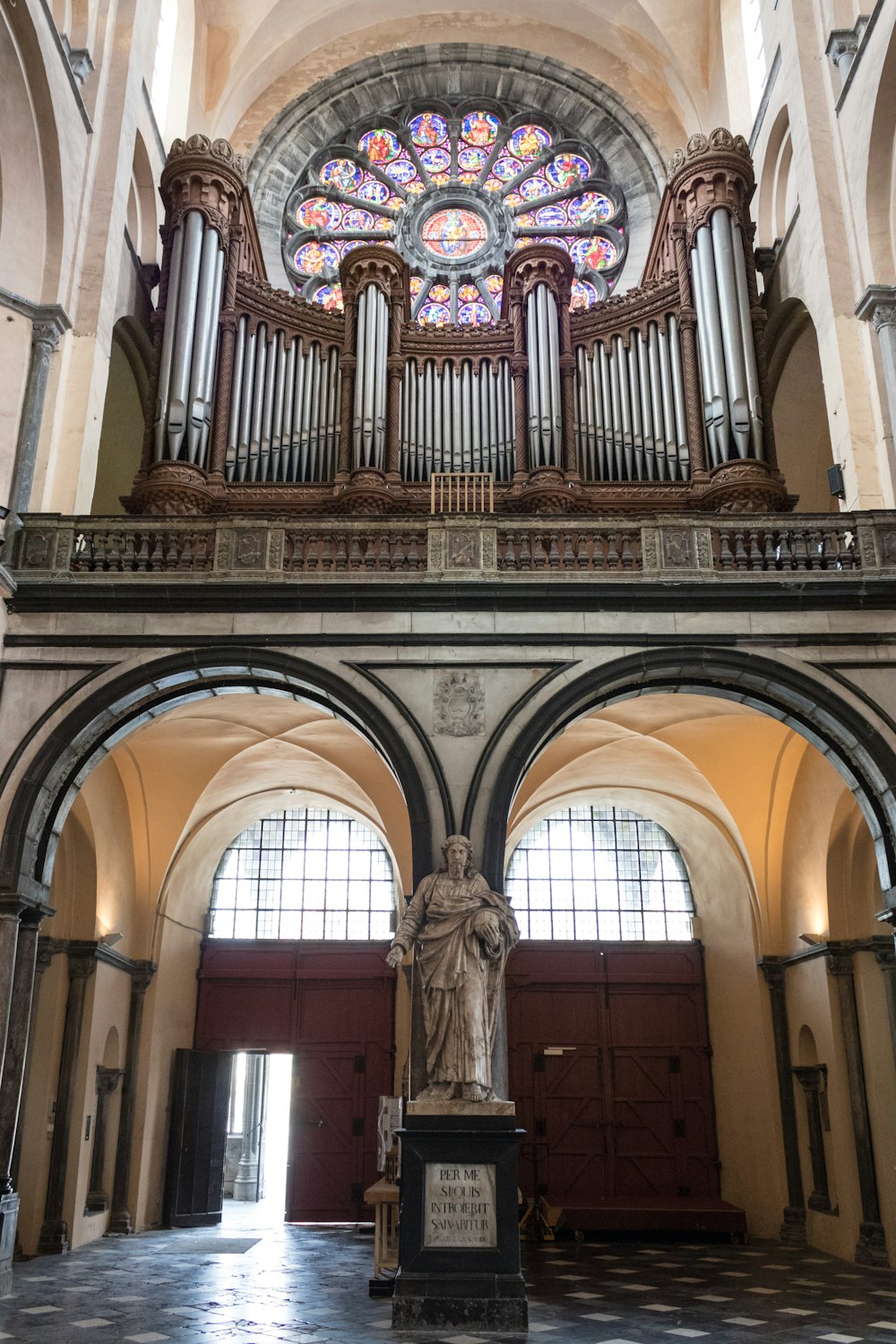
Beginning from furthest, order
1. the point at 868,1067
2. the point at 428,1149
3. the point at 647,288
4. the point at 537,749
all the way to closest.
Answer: the point at 647,288 → the point at 868,1067 → the point at 537,749 → the point at 428,1149

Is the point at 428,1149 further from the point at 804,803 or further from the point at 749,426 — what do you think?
the point at 749,426

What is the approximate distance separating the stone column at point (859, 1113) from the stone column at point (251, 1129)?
1311cm

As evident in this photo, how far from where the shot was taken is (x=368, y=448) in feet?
46.5

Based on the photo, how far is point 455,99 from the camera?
2016 centimetres

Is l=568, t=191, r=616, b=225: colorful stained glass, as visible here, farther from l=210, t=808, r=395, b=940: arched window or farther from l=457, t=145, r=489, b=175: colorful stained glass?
l=210, t=808, r=395, b=940: arched window

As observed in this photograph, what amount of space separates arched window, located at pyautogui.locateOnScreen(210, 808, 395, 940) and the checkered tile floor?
4698 millimetres

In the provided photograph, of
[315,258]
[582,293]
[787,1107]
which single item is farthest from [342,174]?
[787,1107]

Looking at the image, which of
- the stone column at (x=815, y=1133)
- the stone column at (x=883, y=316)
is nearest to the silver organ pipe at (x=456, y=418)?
the stone column at (x=883, y=316)

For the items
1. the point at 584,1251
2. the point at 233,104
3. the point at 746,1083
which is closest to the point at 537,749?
Answer: the point at 584,1251

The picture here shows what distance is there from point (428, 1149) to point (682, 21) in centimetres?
1695

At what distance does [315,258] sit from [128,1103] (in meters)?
12.8

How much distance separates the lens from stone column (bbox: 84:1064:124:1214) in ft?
45.7

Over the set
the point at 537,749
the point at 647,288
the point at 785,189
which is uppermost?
the point at 785,189

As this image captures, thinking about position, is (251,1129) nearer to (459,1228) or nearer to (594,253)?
(459,1228)
